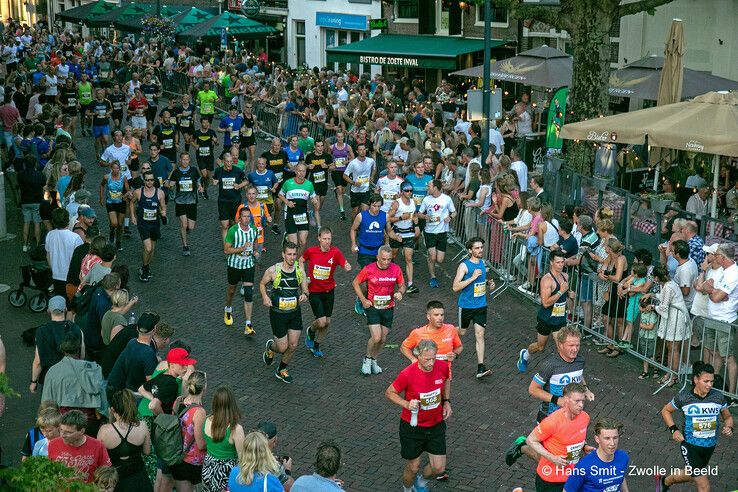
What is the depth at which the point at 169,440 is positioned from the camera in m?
8.39

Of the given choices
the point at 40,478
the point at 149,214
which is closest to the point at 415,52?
the point at 149,214

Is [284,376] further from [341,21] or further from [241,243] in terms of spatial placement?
[341,21]

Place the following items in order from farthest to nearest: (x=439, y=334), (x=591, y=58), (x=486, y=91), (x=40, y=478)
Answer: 1. (x=591, y=58)
2. (x=486, y=91)
3. (x=439, y=334)
4. (x=40, y=478)

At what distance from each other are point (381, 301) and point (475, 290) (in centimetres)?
112

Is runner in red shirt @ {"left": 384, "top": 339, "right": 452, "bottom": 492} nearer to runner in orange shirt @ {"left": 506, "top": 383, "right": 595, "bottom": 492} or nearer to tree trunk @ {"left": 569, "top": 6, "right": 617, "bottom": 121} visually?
runner in orange shirt @ {"left": 506, "top": 383, "right": 595, "bottom": 492}

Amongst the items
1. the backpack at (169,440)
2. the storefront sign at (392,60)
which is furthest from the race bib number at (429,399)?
the storefront sign at (392,60)

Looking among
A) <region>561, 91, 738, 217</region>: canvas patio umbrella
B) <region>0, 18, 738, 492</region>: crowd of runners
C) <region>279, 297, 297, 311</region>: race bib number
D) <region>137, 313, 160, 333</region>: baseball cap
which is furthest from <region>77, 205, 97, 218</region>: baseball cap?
<region>561, 91, 738, 217</region>: canvas patio umbrella

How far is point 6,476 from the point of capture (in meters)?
4.74

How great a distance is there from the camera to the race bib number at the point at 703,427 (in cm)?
893

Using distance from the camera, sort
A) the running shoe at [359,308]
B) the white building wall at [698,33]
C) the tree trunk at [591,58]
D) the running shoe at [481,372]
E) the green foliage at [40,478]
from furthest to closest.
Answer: the white building wall at [698,33] < the tree trunk at [591,58] < the running shoe at [359,308] < the running shoe at [481,372] < the green foliage at [40,478]

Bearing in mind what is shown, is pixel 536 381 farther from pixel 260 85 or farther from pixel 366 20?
pixel 366 20

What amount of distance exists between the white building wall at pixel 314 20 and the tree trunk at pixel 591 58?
19.5m

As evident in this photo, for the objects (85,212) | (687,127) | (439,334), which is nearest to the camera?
(439,334)

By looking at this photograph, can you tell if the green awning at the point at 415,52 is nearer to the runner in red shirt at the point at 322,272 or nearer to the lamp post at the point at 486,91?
the lamp post at the point at 486,91
